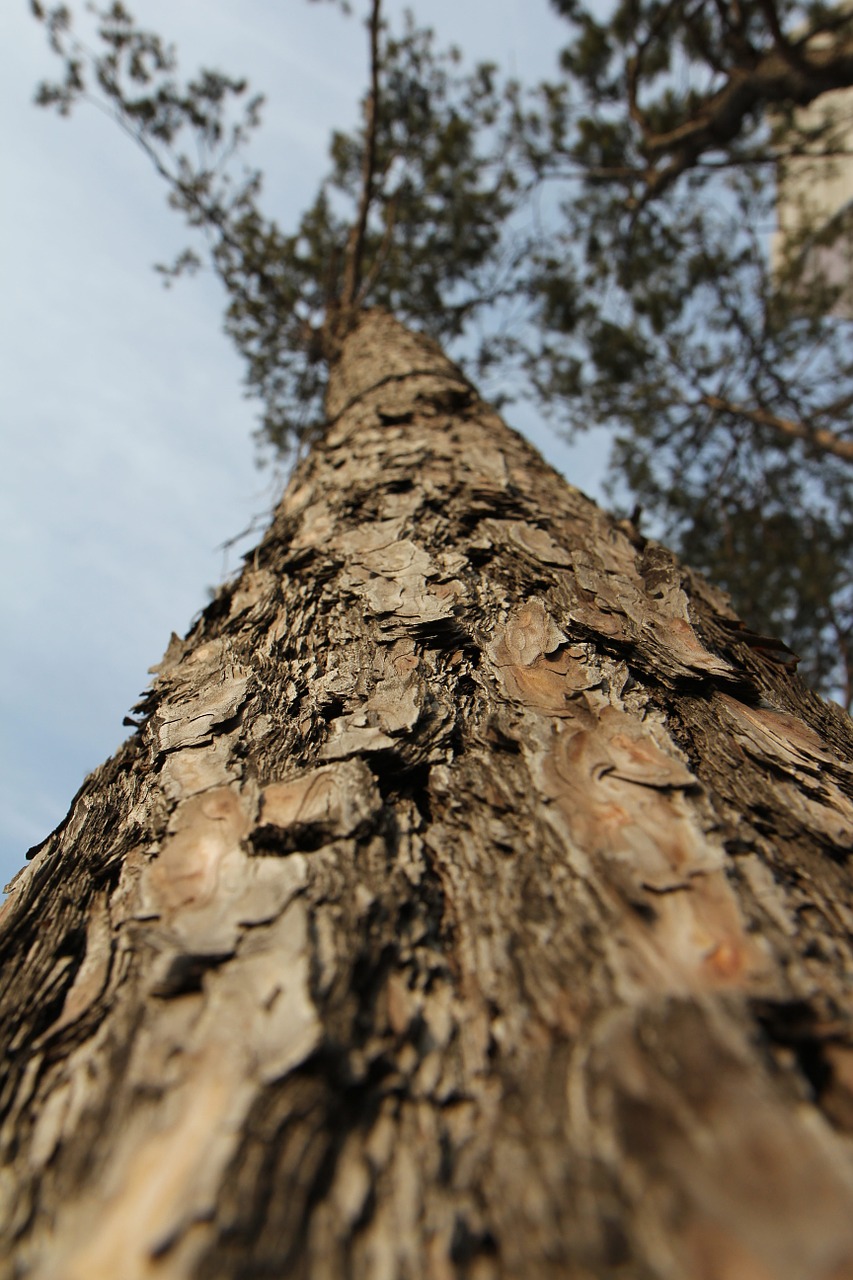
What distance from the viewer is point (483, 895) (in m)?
0.67

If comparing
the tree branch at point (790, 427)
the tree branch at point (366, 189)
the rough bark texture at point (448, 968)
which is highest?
the tree branch at point (366, 189)

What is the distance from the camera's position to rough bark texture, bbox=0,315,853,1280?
1.38 feet

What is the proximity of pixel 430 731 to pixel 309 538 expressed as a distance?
0.75m

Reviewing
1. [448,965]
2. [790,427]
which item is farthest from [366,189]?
[448,965]

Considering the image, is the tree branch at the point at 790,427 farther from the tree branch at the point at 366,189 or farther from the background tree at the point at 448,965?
the background tree at the point at 448,965

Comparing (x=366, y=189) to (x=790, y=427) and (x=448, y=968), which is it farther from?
(x=448, y=968)

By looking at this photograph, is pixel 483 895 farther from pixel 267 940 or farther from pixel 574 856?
pixel 267 940

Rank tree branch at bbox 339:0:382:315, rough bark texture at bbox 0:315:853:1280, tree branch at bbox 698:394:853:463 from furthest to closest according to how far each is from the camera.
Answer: tree branch at bbox 698:394:853:463 → tree branch at bbox 339:0:382:315 → rough bark texture at bbox 0:315:853:1280

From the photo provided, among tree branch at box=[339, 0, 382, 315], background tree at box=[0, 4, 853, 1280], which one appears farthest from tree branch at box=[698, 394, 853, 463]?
background tree at box=[0, 4, 853, 1280]

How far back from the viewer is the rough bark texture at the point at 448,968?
42 centimetres

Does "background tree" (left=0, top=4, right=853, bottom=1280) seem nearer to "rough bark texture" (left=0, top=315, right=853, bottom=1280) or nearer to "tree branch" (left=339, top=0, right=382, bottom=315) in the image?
A: "rough bark texture" (left=0, top=315, right=853, bottom=1280)

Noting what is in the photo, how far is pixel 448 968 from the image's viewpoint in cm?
61

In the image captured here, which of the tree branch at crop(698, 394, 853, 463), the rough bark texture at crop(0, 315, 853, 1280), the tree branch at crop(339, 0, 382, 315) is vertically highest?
the tree branch at crop(339, 0, 382, 315)

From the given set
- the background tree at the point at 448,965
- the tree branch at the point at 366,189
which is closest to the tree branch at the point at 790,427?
the tree branch at the point at 366,189
